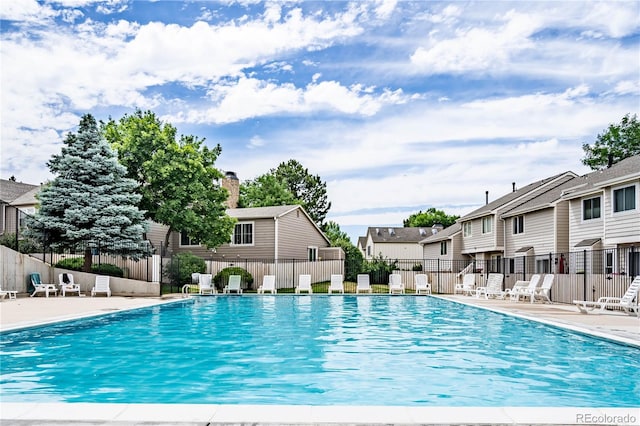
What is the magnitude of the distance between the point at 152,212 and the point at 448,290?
1578 centimetres

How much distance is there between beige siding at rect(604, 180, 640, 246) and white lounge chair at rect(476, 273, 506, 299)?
486 cm

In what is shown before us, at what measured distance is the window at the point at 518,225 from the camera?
31781mm

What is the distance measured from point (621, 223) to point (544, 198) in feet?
27.4

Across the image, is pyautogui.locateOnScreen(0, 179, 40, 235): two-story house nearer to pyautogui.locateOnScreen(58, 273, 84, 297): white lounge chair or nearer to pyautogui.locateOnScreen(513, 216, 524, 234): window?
pyautogui.locateOnScreen(58, 273, 84, 297): white lounge chair

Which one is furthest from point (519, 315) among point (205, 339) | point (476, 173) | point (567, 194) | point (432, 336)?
point (476, 173)

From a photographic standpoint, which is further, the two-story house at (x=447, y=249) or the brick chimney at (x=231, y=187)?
the brick chimney at (x=231, y=187)

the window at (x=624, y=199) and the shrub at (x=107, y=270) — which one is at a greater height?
the window at (x=624, y=199)

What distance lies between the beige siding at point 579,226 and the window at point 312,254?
1717cm

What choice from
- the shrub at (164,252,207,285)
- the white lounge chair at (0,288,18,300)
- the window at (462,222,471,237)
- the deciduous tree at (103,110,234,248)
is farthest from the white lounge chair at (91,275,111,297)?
the window at (462,222,471,237)

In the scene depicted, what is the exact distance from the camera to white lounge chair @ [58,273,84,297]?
924 inches

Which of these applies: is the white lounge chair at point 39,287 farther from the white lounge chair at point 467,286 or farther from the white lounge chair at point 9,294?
the white lounge chair at point 467,286

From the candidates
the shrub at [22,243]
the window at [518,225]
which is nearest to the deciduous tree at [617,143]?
the window at [518,225]

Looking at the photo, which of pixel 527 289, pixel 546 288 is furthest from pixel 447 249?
pixel 546 288

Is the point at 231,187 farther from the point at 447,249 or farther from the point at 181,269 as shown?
the point at 447,249
